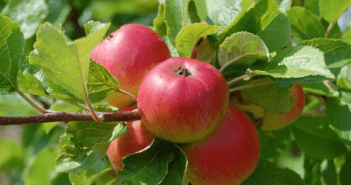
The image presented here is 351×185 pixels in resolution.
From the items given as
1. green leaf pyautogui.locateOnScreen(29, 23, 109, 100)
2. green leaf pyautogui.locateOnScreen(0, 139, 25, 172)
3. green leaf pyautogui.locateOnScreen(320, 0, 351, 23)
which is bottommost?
green leaf pyautogui.locateOnScreen(0, 139, 25, 172)

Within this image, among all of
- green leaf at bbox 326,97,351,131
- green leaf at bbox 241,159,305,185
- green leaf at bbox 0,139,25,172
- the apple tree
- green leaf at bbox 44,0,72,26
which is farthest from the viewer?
green leaf at bbox 0,139,25,172

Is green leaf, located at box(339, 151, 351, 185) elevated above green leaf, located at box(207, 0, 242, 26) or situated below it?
below

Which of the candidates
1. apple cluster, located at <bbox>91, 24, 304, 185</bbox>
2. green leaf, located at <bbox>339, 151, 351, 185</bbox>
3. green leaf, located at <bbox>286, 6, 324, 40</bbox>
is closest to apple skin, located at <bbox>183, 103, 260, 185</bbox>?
apple cluster, located at <bbox>91, 24, 304, 185</bbox>

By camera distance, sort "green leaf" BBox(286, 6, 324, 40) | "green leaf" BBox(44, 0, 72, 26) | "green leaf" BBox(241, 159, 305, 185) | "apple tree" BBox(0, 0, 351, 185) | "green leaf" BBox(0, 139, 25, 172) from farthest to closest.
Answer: "green leaf" BBox(0, 139, 25, 172)
"green leaf" BBox(44, 0, 72, 26)
"green leaf" BBox(286, 6, 324, 40)
"green leaf" BBox(241, 159, 305, 185)
"apple tree" BBox(0, 0, 351, 185)

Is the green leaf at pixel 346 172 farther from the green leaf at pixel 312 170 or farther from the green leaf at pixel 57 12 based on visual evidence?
the green leaf at pixel 57 12

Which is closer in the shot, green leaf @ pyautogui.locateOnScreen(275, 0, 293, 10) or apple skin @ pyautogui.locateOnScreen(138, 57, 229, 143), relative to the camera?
apple skin @ pyautogui.locateOnScreen(138, 57, 229, 143)

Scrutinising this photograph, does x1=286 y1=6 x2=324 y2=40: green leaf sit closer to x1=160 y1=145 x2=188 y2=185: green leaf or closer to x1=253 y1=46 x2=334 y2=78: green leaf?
x1=253 y1=46 x2=334 y2=78: green leaf

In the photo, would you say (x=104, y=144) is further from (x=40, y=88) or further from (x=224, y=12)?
(x=224, y=12)

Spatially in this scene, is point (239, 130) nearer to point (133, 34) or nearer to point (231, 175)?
point (231, 175)
